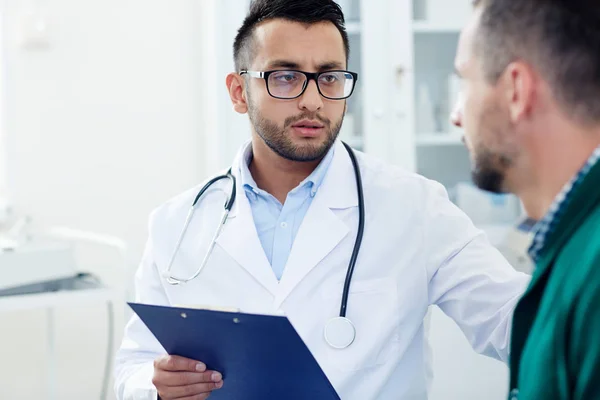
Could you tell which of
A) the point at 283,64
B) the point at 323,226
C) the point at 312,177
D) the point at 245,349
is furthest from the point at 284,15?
the point at 245,349

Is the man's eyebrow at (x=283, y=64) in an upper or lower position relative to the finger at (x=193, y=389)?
upper

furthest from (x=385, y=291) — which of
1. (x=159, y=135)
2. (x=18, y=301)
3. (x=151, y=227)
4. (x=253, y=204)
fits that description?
(x=159, y=135)

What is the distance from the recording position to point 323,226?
57.9 inches

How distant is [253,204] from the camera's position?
→ 1596mm

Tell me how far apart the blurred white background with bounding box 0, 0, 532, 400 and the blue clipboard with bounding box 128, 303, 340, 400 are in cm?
123

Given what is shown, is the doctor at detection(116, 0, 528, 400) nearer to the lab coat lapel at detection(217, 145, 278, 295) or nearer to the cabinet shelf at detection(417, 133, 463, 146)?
the lab coat lapel at detection(217, 145, 278, 295)

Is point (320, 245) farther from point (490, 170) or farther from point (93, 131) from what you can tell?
point (93, 131)

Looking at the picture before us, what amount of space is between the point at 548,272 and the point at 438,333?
5.49 ft

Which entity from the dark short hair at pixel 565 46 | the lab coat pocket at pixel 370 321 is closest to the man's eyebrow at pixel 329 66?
the lab coat pocket at pixel 370 321

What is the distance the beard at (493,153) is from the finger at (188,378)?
1.84 feet

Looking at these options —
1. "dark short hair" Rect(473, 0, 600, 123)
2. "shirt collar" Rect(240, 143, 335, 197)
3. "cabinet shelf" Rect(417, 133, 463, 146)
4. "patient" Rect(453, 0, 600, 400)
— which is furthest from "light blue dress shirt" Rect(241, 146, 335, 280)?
"cabinet shelf" Rect(417, 133, 463, 146)

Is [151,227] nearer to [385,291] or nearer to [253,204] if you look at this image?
[253,204]

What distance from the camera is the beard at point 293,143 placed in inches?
58.2

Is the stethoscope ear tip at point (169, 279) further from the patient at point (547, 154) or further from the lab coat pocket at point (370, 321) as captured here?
the patient at point (547, 154)
